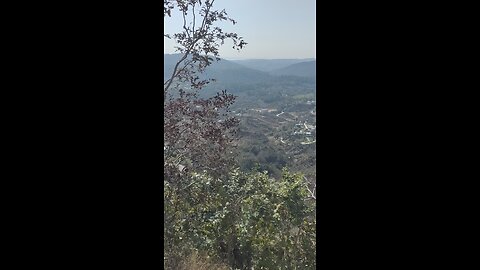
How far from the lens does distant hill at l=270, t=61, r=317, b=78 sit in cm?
176

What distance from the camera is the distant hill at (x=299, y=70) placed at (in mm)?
1758

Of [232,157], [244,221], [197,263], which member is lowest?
[197,263]

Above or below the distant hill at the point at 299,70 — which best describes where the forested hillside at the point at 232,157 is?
below

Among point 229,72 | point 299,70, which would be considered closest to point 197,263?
point 229,72

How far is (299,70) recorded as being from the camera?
1.86 meters

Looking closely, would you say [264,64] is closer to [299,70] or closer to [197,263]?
[299,70]

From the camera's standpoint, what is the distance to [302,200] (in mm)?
1948

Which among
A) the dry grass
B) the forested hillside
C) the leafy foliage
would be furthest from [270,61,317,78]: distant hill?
the dry grass

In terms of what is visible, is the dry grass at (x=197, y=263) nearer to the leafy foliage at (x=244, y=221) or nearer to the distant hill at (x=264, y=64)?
the leafy foliage at (x=244, y=221)

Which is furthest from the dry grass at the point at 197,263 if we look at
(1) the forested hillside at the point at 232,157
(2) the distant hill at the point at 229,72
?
(2) the distant hill at the point at 229,72
